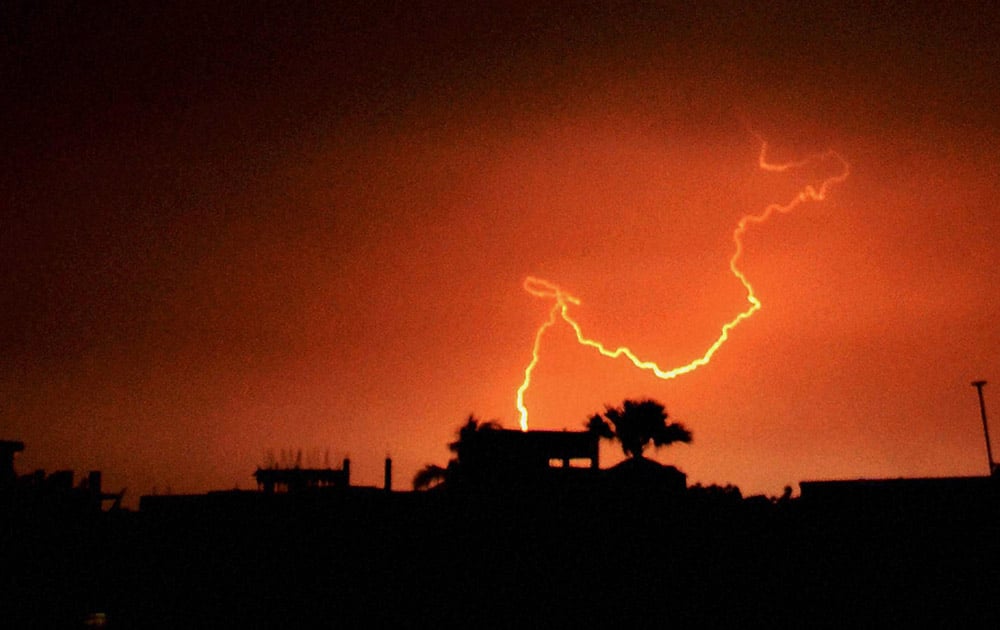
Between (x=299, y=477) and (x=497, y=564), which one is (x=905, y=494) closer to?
(x=497, y=564)

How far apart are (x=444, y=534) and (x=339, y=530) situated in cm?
220

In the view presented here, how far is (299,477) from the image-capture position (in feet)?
95.4

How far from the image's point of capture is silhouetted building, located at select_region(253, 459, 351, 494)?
28.7 meters

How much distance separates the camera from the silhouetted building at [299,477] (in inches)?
1130

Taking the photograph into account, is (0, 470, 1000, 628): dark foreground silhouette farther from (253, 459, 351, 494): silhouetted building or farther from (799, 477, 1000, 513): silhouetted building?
(253, 459, 351, 494): silhouetted building

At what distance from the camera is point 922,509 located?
68.8 feet

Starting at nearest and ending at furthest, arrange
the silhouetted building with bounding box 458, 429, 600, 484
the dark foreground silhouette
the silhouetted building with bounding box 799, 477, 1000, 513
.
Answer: the dark foreground silhouette < the silhouetted building with bounding box 799, 477, 1000, 513 < the silhouetted building with bounding box 458, 429, 600, 484

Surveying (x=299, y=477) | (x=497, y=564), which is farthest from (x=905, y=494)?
(x=299, y=477)

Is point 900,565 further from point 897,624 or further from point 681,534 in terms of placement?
point 681,534

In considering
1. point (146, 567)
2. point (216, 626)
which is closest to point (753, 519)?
point (216, 626)

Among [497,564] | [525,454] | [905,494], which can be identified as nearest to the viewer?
[497,564]

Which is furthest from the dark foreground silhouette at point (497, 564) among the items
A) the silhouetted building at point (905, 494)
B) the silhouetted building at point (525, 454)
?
the silhouetted building at point (525, 454)

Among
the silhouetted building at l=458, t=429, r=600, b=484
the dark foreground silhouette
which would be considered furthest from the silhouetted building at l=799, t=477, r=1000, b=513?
the silhouetted building at l=458, t=429, r=600, b=484

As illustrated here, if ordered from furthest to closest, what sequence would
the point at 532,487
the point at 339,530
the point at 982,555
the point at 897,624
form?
1. the point at 532,487
2. the point at 339,530
3. the point at 982,555
4. the point at 897,624
